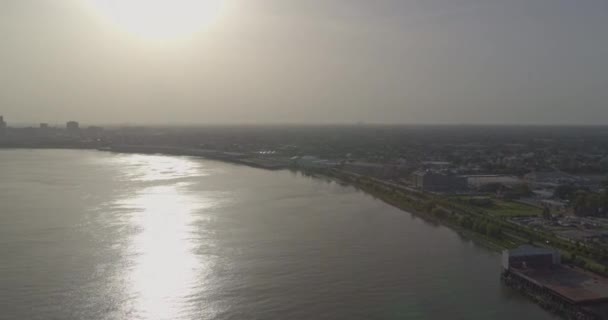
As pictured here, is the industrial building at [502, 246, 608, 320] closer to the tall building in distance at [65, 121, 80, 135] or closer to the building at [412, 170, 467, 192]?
the building at [412, 170, 467, 192]

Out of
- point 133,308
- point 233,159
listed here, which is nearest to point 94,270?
point 133,308

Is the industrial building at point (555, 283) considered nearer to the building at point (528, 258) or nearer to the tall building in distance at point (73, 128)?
the building at point (528, 258)

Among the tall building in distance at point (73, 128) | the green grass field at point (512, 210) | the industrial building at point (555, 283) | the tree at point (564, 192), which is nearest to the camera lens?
the industrial building at point (555, 283)

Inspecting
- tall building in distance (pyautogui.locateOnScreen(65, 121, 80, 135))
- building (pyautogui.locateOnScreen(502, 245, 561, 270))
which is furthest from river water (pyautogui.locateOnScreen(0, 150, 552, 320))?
tall building in distance (pyautogui.locateOnScreen(65, 121, 80, 135))

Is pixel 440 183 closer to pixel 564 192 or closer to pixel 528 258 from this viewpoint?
pixel 564 192

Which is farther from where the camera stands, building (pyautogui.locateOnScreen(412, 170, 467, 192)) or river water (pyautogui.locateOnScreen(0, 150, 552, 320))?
building (pyautogui.locateOnScreen(412, 170, 467, 192))

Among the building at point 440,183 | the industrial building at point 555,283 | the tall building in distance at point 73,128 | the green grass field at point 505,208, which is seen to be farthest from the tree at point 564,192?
the tall building in distance at point 73,128
